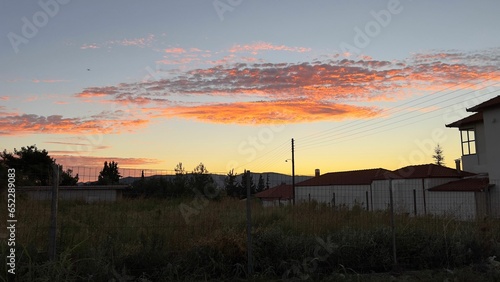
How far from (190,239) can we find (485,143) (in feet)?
78.3

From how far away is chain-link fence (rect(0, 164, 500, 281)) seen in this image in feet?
23.9

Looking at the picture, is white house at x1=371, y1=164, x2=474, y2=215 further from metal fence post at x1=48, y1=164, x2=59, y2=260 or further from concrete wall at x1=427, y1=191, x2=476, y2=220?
metal fence post at x1=48, y1=164, x2=59, y2=260

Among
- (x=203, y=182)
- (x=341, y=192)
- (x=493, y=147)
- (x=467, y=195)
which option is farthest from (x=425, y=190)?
(x=203, y=182)

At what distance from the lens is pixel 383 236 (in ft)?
31.1

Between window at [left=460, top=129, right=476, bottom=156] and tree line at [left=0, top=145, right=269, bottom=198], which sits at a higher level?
window at [left=460, top=129, right=476, bottom=156]

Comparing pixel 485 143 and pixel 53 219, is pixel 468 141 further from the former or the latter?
pixel 53 219

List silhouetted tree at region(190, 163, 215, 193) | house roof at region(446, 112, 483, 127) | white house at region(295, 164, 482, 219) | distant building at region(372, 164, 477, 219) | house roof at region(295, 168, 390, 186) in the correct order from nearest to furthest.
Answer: silhouetted tree at region(190, 163, 215, 193)
white house at region(295, 164, 482, 219)
distant building at region(372, 164, 477, 219)
house roof at region(446, 112, 483, 127)
house roof at region(295, 168, 390, 186)

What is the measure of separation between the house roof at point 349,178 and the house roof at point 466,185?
34.2 ft

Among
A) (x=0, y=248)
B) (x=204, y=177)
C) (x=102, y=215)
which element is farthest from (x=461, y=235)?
(x=0, y=248)

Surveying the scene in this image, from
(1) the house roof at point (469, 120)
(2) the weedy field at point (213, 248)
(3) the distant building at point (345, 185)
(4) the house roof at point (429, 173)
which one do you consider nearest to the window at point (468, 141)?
(1) the house roof at point (469, 120)

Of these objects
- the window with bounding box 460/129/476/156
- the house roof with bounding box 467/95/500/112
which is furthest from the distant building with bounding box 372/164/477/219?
the house roof with bounding box 467/95/500/112

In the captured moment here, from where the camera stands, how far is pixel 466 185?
24547 mm

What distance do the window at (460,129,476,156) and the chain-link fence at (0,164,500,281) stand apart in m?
19.1

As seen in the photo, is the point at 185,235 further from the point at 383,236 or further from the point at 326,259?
the point at 383,236
